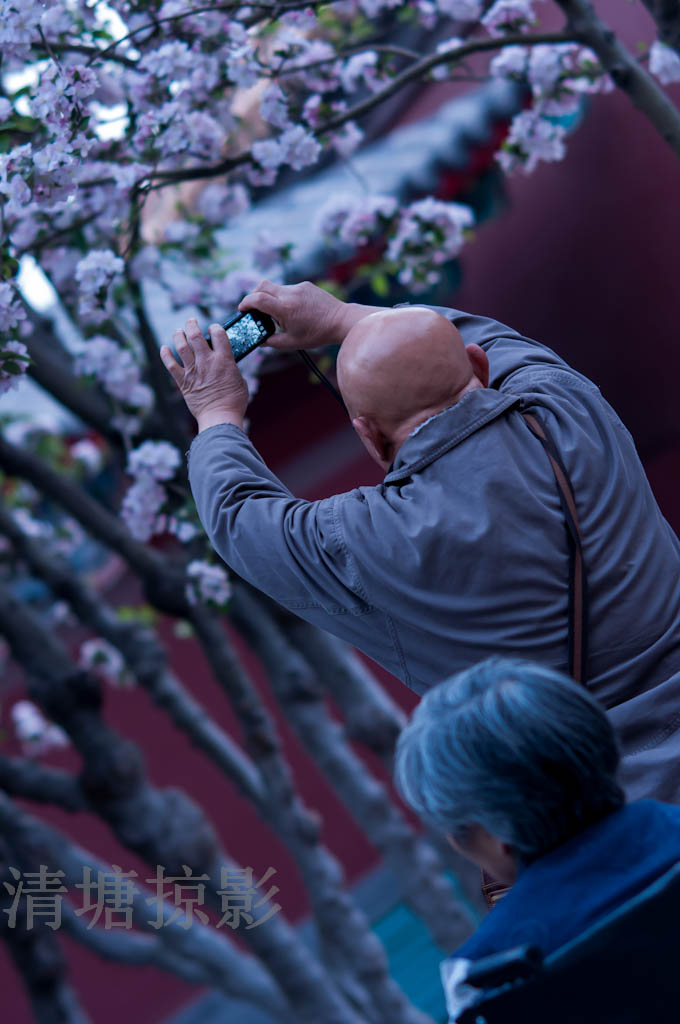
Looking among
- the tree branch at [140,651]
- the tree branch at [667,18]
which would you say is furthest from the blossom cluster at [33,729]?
the tree branch at [667,18]

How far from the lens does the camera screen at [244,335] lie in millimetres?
1958

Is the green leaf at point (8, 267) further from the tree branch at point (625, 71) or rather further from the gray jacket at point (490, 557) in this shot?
the tree branch at point (625, 71)

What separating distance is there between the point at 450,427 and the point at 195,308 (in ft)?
7.54

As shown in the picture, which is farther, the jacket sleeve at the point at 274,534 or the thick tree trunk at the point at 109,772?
the thick tree trunk at the point at 109,772

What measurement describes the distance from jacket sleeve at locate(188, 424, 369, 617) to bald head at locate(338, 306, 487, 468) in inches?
6.2

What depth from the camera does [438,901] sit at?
163 inches

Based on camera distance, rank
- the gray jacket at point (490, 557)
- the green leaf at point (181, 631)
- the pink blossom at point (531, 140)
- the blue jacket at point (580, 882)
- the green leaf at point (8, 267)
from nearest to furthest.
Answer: the blue jacket at point (580, 882) → the gray jacket at point (490, 557) → the green leaf at point (8, 267) → the pink blossom at point (531, 140) → the green leaf at point (181, 631)

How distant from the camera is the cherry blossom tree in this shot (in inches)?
107

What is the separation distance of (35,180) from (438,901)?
305cm

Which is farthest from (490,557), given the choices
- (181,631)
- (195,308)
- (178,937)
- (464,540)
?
(181,631)

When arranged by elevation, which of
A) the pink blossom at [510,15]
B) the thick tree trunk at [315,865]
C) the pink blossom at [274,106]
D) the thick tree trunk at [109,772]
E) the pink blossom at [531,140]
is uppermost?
the pink blossom at [274,106]

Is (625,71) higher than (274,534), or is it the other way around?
(625,71)

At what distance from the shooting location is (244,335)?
196 cm

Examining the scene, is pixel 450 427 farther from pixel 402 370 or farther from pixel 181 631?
pixel 181 631
